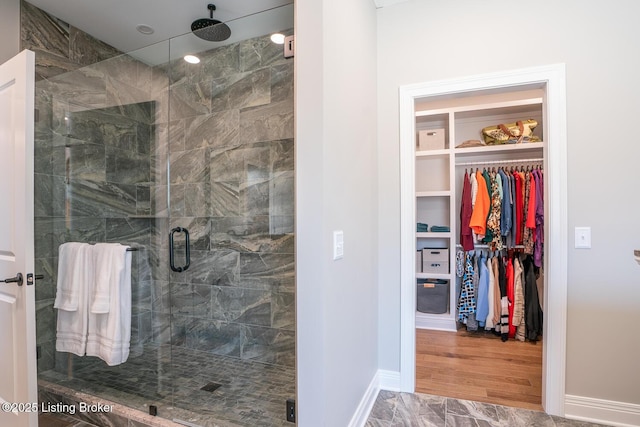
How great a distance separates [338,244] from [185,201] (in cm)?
180

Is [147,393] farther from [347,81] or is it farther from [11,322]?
[347,81]

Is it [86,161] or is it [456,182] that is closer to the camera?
[86,161]

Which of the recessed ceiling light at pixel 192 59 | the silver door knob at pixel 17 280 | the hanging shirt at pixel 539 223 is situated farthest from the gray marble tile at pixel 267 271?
the hanging shirt at pixel 539 223

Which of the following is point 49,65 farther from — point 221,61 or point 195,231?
point 195,231

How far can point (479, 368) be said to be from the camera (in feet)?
8.58

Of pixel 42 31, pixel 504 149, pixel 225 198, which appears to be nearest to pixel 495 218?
pixel 504 149

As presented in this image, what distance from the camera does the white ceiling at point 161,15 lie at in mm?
2240

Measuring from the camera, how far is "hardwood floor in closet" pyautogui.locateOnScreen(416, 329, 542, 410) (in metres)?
2.20

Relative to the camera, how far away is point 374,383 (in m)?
2.17

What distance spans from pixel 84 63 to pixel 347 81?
2.28m

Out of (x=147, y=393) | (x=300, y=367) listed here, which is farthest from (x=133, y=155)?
(x=300, y=367)

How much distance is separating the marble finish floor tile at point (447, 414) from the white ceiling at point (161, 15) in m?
2.56

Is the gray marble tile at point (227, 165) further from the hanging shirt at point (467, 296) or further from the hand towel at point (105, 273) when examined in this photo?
the hanging shirt at point (467, 296)

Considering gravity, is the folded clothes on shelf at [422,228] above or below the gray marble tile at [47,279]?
above
